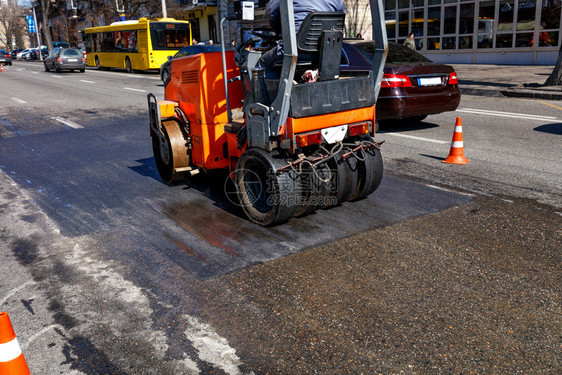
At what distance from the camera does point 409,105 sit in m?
9.55

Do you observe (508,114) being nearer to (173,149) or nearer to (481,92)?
(481,92)

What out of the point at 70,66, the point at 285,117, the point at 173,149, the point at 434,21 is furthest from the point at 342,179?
the point at 70,66

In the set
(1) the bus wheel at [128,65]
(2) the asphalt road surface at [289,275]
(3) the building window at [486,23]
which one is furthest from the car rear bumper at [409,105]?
(1) the bus wheel at [128,65]

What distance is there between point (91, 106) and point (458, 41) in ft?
65.0

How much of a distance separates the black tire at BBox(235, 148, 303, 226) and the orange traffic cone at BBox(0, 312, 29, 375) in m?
2.83

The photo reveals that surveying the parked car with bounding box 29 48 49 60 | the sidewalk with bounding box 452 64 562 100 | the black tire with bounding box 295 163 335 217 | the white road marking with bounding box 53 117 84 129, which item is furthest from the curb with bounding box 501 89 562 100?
the parked car with bounding box 29 48 49 60

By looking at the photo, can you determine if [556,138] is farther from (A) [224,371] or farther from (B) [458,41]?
(B) [458,41]

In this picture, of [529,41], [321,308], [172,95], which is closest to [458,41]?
[529,41]

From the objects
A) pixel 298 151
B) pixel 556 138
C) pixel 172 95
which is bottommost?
pixel 556 138

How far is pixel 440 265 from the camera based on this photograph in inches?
165

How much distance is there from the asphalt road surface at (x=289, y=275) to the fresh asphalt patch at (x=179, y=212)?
0.03 metres

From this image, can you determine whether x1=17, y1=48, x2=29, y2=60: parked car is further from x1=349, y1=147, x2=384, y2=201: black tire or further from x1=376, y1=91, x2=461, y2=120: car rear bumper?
x1=349, y1=147, x2=384, y2=201: black tire

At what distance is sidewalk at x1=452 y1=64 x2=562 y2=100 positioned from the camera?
50.4 feet

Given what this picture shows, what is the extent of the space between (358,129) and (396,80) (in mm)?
4633
